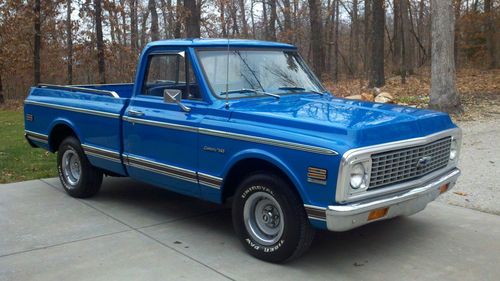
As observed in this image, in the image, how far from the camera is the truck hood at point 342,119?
4.05 metres

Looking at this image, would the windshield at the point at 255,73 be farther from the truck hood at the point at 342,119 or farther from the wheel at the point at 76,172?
the wheel at the point at 76,172

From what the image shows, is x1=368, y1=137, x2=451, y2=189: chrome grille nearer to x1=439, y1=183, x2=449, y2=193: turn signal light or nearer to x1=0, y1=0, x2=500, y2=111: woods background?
x1=439, y1=183, x2=449, y2=193: turn signal light

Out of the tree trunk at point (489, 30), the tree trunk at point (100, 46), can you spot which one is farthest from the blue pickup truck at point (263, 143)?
the tree trunk at point (489, 30)

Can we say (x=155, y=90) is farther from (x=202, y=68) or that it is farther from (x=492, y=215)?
(x=492, y=215)

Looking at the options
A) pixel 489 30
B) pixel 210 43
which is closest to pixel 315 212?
pixel 210 43

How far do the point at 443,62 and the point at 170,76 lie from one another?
7876mm

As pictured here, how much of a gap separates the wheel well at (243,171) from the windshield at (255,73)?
0.77m

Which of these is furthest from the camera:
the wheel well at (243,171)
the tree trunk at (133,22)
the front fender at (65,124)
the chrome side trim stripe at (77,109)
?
the tree trunk at (133,22)

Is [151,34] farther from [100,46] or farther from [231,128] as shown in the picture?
[231,128]

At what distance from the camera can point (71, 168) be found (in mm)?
6863

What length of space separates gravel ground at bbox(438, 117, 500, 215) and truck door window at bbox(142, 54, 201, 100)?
3.46 m

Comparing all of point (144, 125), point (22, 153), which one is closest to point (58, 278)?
point (144, 125)

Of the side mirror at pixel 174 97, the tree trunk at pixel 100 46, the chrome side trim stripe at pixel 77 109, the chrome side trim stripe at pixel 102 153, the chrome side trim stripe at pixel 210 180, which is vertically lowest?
the chrome side trim stripe at pixel 210 180

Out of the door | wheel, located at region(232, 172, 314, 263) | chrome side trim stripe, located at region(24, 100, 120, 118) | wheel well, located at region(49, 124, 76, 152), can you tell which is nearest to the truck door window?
the door
